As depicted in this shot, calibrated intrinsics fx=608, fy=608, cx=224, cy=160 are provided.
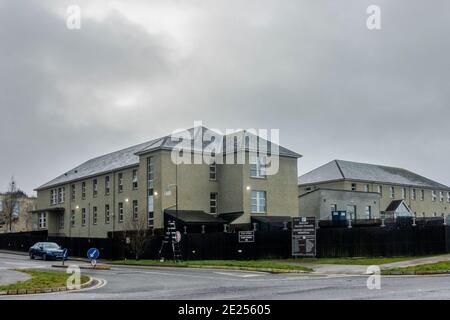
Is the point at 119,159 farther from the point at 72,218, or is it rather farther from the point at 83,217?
the point at 72,218

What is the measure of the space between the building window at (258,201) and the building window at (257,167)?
1.53m

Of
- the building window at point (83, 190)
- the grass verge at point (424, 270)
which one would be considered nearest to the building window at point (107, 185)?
the building window at point (83, 190)

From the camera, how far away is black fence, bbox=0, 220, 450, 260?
119 ft

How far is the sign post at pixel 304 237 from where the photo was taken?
37500mm

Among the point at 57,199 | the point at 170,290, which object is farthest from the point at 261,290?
the point at 57,199

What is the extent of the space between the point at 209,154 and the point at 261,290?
1399 inches

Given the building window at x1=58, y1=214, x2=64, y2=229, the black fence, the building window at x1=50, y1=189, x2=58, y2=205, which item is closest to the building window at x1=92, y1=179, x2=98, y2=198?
the building window at x1=58, y1=214, x2=64, y2=229

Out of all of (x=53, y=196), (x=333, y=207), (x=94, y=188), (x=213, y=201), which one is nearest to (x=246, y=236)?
(x=213, y=201)

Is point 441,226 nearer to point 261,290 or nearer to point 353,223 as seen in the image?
point 353,223

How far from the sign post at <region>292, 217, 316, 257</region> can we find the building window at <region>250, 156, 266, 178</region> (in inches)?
557

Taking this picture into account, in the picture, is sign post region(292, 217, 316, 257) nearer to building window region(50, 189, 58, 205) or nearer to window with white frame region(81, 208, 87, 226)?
window with white frame region(81, 208, 87, 226)

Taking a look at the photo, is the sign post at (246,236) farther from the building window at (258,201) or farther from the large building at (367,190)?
the large building at (367,190)

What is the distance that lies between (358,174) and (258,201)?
24718 millimetres

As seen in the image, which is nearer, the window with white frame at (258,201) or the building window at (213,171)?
the window with white frame at (258,201)
